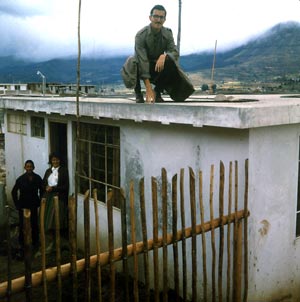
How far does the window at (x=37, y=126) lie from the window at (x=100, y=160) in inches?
75.8

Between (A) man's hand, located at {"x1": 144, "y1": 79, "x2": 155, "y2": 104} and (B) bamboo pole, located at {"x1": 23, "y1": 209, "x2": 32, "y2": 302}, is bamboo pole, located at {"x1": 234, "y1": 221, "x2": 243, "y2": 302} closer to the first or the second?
(B) bamboo pole, located at {"x1": 23, "y1": 209, "x2": 32, "y2": 302}

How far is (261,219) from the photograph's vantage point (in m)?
4.84

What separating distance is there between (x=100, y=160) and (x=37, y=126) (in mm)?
2862

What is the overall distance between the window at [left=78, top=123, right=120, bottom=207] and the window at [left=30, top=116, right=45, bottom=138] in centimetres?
193

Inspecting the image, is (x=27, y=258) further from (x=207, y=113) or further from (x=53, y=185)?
(x=53, y=185)

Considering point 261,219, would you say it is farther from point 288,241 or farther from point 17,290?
point 17,290

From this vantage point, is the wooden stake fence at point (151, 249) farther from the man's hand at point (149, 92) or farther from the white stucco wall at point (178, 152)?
the man's hand at point (149, 92)

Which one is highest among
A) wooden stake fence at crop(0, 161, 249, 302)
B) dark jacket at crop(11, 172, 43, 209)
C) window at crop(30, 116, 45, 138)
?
window at crop(30, 116, 45, 138)

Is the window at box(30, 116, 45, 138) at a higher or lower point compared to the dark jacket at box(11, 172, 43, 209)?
higher

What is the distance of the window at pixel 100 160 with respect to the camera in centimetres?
693

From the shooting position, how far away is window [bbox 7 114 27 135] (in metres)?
10.00

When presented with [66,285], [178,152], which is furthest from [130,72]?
[66,285]

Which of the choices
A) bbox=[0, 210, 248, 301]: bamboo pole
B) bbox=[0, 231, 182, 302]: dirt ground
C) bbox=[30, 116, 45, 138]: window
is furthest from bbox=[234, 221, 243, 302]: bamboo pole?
bbox=[30, 116, 45, 138]: window

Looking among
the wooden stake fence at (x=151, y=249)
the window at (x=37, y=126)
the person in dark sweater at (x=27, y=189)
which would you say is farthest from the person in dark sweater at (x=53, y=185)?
the wooden stake fence at (x=151, y=249)
